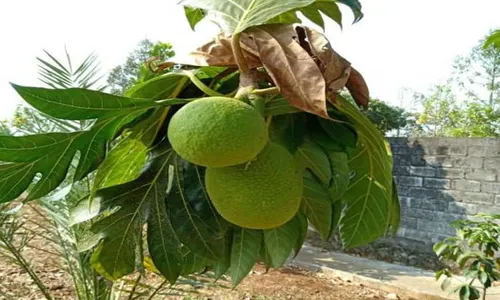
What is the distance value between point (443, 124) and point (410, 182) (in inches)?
276

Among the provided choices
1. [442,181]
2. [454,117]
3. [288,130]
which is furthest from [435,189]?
[454,117]

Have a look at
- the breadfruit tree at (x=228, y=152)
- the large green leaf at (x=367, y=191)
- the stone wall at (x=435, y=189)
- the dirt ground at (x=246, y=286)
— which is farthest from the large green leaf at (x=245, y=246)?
the stone wall at (x=435, y=189)

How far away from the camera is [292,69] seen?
0.36 metres

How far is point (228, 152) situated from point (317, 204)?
6.8 inches

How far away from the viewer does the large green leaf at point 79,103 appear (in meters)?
0.36

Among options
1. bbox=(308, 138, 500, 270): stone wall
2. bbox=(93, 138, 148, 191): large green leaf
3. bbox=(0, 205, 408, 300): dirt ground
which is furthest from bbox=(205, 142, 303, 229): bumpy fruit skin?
bbox=(308, 138, 500, 270): stone wall

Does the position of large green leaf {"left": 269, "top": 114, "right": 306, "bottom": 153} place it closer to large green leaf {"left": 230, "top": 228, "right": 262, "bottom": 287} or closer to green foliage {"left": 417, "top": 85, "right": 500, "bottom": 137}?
large green leaf {"left": 230, "top": 228, "right": 262, "bottom": 287}

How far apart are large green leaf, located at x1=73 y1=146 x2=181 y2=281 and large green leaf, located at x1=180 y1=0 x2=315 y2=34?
13 cm

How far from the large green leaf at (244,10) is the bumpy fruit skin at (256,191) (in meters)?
0.10

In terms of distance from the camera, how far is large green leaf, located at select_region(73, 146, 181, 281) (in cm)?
47

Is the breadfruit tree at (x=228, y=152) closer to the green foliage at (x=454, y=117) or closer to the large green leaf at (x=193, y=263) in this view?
the large green leaf at (x=193, y=263)

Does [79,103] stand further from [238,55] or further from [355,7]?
[355,7]

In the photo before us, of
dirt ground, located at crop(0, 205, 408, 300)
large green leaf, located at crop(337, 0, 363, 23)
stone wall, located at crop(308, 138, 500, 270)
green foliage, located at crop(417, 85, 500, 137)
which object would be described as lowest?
dirt ground, located at crop(0, 205, 408, 300)

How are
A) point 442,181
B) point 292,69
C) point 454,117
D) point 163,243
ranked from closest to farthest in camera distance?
point 292,69 < point 163,243 < point 442,181 < point 454,117
